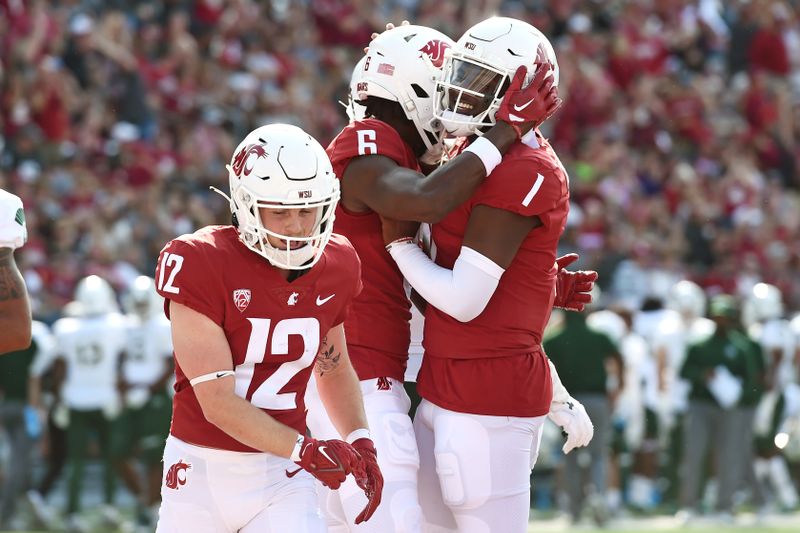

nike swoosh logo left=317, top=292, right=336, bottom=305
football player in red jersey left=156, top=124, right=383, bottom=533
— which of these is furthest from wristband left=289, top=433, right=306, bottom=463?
nike swoosh logo left=317, top=292, right=336, bottom=305

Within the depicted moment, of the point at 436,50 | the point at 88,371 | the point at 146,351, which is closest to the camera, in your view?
the point at 436,50

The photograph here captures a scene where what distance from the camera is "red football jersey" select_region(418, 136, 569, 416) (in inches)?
173

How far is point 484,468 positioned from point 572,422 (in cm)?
48

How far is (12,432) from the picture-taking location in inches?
398

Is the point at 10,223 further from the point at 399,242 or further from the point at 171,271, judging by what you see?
the point at 399,242

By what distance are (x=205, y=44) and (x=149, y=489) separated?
5.51m

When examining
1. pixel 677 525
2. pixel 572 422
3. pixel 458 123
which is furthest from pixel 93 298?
pixel 458 123

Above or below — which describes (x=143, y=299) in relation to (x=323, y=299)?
below

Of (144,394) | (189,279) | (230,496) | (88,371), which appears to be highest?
(189,279)

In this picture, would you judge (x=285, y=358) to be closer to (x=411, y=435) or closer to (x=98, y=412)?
(x=411, y=435)

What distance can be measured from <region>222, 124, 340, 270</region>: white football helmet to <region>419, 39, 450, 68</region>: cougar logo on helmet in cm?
81

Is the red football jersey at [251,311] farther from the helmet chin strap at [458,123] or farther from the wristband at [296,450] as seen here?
the helmet chin strap at [458,123]

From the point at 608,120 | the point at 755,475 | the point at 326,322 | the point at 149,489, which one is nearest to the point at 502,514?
the point at 326,322

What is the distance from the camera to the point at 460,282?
4281 millimetres
